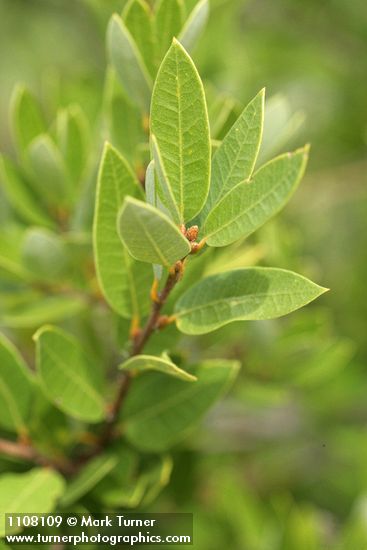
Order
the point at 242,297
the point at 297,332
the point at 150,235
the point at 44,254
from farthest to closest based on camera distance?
1. the point at 297,332
2. the point at 44,254
3. the point at 242,297
4. the point at 150,235

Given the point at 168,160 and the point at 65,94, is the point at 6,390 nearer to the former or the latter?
the point at 168,160

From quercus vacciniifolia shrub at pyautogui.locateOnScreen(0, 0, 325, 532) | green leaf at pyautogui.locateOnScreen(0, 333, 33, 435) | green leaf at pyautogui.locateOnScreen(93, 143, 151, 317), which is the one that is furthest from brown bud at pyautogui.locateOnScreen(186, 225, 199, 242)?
green leaf at pyautogui.locateOnScreen(0, 333, 33, 435)

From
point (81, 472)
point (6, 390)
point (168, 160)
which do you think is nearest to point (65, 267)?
point (6, 390)

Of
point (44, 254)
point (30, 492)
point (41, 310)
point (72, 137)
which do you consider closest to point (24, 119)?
point (72, 137)

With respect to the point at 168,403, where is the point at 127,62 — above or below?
above

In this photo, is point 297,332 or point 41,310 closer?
point 41,310

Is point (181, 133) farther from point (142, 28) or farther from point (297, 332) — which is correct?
point (297, 332)
